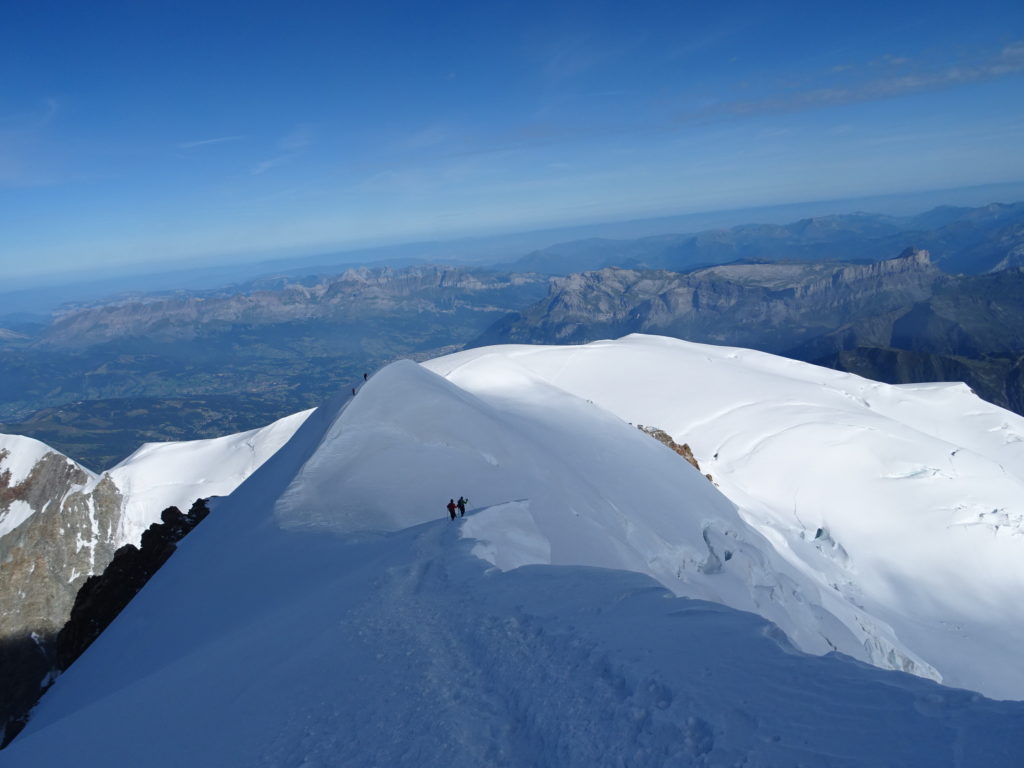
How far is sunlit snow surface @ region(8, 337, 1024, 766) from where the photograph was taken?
25.6ft

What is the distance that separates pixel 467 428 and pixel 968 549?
141ft

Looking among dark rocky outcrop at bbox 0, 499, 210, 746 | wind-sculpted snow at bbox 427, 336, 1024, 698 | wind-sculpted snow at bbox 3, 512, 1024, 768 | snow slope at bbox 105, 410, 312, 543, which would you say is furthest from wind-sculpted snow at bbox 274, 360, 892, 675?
snow slope at bbox 105, 410, 312, 543

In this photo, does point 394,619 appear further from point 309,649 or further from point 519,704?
point 519,704

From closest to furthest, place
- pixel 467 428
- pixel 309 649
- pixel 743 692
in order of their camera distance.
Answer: pixel 743 692, pixel 309 649, pixel 467 428

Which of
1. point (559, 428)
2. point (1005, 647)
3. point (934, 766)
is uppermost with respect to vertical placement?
point (934, 766)

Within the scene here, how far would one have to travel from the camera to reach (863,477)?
51.4 meters

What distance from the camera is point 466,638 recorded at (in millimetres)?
10727

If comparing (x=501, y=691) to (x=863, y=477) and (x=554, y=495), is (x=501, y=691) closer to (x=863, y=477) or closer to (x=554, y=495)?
(x=554, y=495)

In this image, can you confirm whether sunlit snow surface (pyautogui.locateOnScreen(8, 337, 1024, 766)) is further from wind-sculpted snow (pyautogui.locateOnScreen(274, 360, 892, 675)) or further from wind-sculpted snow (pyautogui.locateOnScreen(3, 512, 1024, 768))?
wind-sculpted snow (pyautogui.locateOnScreen(274, 360, 892, 675))

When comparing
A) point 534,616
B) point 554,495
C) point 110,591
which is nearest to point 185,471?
point 110,591

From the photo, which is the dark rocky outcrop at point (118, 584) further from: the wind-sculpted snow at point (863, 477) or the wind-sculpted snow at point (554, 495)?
the wind-sculpted snow at point (863, 477)

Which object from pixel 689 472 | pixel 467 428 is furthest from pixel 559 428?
pixel 467 428

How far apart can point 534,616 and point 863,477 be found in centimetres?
5138

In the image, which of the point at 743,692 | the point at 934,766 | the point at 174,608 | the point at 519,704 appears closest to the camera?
the point at 934,766
